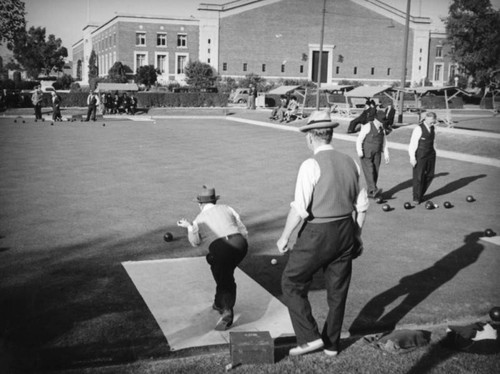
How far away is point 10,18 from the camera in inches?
277

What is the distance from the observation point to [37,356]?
469cm

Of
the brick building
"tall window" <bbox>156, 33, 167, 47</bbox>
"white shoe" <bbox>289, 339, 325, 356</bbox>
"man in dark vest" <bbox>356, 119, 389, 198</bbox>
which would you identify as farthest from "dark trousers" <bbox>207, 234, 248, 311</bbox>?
"tall window" <bbox>156, 33, 167, 47</bbox>

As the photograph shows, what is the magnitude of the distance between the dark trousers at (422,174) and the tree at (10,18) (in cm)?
806

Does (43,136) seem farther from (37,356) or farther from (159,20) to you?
(159,20)

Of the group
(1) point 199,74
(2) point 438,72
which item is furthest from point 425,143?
(2) point 438,72

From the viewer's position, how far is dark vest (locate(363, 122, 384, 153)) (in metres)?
11.7

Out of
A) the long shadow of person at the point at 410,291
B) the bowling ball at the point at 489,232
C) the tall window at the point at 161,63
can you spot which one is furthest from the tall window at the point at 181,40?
the long shadow of person at the point at 410,291

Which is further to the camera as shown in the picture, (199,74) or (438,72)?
(438,72)

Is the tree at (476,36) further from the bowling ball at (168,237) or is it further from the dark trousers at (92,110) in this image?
the bowling ball at (168,237)

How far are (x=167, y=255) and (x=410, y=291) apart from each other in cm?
336

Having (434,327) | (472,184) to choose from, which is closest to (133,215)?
(434,327)

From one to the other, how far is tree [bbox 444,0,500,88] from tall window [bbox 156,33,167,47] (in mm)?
35201

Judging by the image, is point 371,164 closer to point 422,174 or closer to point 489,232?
point 422,174

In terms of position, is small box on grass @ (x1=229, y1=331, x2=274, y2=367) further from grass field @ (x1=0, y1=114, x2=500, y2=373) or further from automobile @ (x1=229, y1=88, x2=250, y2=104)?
automobile @ (x1=229, y1=88, x2=250, y2=104)
